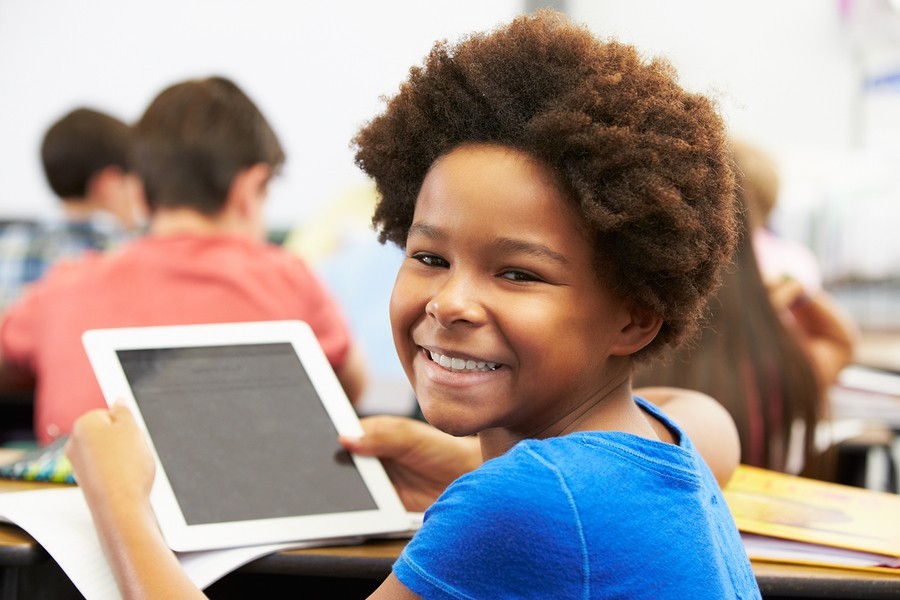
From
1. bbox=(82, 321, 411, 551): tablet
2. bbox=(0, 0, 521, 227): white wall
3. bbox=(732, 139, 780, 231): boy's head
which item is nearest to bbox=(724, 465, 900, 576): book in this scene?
bbox=(82, 321, 411, 551): tablet

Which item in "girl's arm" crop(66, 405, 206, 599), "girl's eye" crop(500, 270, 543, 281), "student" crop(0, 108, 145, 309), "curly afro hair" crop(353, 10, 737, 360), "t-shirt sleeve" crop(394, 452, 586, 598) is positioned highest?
A: "curly afro hair" crop(353, 10, 737, 360)

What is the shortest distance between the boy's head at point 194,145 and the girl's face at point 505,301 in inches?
50.0

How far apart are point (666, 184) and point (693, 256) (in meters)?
0.07

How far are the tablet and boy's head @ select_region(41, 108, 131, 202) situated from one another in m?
2.30

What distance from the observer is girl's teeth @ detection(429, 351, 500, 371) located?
97 cm

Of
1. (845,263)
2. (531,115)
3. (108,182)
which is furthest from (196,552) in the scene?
(845,263)

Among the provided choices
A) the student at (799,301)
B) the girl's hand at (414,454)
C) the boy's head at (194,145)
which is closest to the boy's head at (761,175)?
the student at (799,301)

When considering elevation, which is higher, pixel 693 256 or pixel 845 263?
pixel 693 256

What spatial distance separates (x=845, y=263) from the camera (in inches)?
188

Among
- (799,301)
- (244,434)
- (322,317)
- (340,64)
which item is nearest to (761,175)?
(799,301)

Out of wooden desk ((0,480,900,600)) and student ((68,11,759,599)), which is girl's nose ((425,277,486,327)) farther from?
wooden desk ((0,480,900,600))

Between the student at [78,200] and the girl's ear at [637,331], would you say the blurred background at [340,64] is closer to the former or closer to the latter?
the student at [78,200]

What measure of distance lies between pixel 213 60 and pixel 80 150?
1942mm

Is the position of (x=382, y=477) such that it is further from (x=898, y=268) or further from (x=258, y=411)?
(x=898, y=268)
